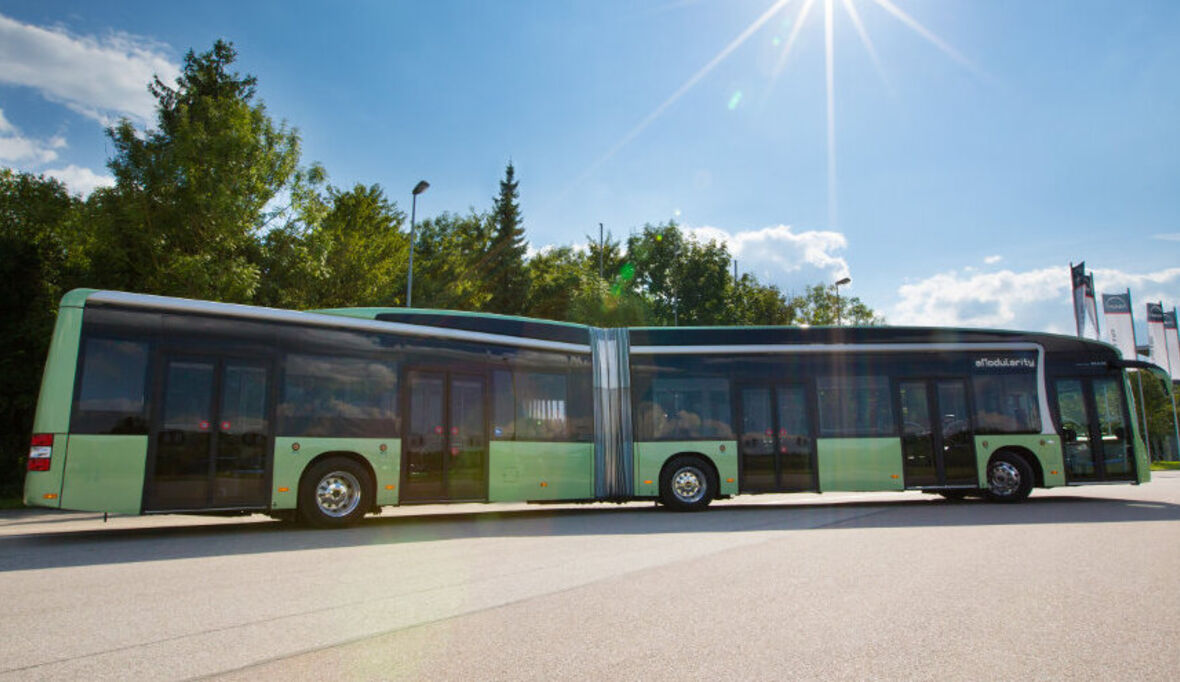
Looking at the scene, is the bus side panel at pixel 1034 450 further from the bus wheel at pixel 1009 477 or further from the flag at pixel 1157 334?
the flag at pixel 1157 334

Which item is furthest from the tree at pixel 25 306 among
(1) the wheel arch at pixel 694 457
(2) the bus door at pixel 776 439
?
(2) the bus door at pixel 776 439

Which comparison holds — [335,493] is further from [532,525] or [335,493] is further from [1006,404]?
[1006,404]

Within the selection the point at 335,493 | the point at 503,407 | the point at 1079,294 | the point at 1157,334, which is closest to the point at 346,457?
the point at 335,493

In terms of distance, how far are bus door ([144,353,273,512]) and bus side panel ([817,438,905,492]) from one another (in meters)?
9.64

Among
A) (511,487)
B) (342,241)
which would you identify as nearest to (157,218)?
(342,241)

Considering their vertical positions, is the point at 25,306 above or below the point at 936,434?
above

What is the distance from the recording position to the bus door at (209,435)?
385 inches

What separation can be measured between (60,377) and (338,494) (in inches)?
152

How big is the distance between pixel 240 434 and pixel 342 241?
1655cm

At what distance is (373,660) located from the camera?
426 centimetres

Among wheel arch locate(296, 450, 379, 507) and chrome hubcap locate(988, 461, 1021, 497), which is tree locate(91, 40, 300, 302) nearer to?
wheel arch locate(296, 450, 379, 507)

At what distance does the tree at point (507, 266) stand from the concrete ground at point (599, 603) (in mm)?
40167

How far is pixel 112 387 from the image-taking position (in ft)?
31.6

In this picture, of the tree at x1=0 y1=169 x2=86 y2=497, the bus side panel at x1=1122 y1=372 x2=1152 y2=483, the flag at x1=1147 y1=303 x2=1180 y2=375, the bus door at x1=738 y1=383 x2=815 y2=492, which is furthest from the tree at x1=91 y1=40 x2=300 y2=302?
the flag at x1=1147 y1=303 x2=1180 y2=375
